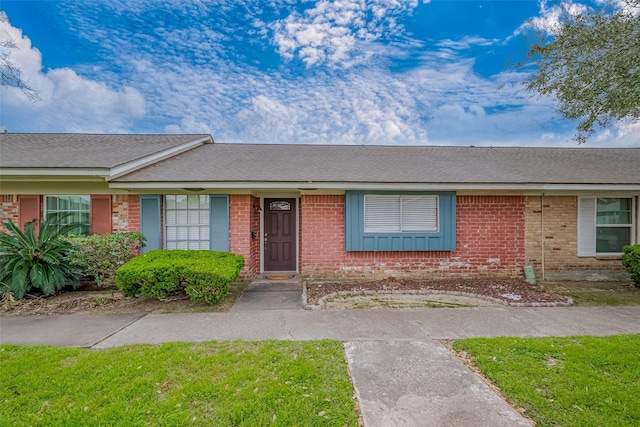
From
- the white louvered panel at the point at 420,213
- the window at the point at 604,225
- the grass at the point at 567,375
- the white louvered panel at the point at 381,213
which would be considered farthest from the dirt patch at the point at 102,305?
the window at the point at 604,225

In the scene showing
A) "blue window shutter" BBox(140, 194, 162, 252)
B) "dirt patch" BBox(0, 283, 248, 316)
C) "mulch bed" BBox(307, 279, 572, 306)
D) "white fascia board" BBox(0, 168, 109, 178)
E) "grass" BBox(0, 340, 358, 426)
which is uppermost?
"white fascia board" BBox(0, 168, 109, 178)

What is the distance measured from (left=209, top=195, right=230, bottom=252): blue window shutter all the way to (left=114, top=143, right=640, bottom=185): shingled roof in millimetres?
756

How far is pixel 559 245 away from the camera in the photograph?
7.80 meters

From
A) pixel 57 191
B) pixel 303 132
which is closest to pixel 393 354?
pixel 57 191

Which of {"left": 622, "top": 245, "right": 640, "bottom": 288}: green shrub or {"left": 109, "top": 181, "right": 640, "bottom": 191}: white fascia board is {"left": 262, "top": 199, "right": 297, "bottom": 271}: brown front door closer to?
{"left": 109, "top": 181, "right": 640, "bottom": 191}: white fascia board

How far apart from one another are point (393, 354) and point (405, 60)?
1274cm

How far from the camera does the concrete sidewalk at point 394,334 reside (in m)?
2.57

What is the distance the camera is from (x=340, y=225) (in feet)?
25.0

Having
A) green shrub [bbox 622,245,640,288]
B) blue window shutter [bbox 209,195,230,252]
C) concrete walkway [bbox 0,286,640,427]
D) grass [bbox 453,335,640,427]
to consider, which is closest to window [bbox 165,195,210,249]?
blue window shutter [bbox 209,195,230,252]

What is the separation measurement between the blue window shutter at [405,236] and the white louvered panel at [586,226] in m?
3.63

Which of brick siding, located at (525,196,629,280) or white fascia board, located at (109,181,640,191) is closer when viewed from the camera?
white fascia board, located at (109,181,640,191)

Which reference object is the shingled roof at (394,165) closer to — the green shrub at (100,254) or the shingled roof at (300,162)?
the shingled roof at (300,162)

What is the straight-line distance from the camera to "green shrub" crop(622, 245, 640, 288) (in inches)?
267

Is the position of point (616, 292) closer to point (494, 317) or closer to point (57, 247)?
point (494, 317)
